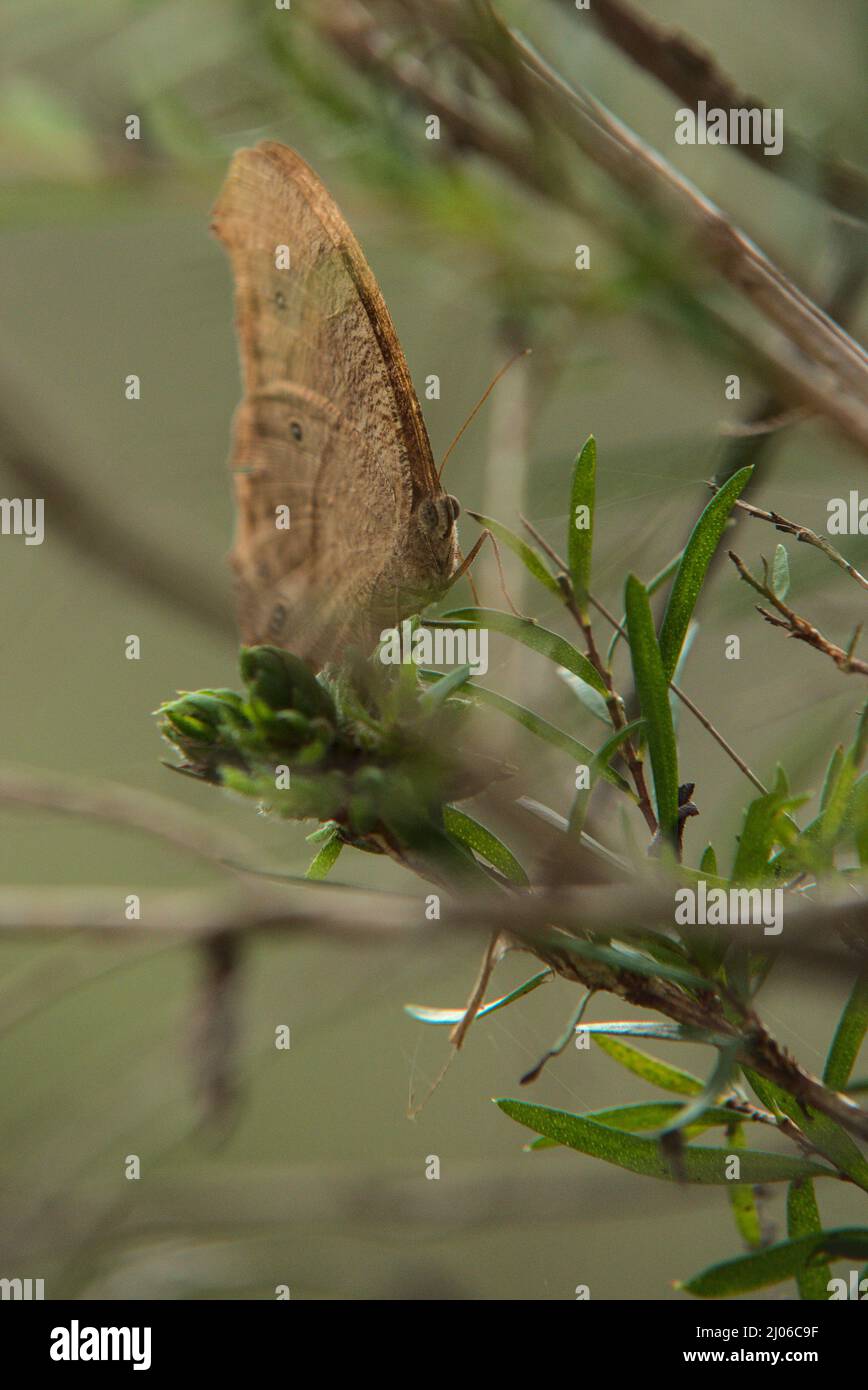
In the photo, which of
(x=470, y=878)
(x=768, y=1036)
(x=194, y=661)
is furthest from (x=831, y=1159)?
(x=194, y=661)

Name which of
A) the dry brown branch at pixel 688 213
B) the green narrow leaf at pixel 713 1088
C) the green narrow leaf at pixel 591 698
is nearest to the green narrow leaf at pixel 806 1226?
the green narrow leaf at pixel 713 1088

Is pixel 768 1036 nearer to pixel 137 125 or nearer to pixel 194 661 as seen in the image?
pixel 137 125

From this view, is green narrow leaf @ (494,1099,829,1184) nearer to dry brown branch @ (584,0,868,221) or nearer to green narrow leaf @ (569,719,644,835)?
green narrow leaf @ (569,719,644,835)

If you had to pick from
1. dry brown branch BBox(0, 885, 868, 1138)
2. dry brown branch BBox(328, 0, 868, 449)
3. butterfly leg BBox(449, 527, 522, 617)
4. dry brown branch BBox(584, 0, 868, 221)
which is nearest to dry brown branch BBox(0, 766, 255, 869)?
dry brown branch BBox(0, 885, 868, 1138)

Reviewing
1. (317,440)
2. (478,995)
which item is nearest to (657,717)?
(478,995)

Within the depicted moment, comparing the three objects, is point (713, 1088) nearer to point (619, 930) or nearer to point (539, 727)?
point (619, 930)
